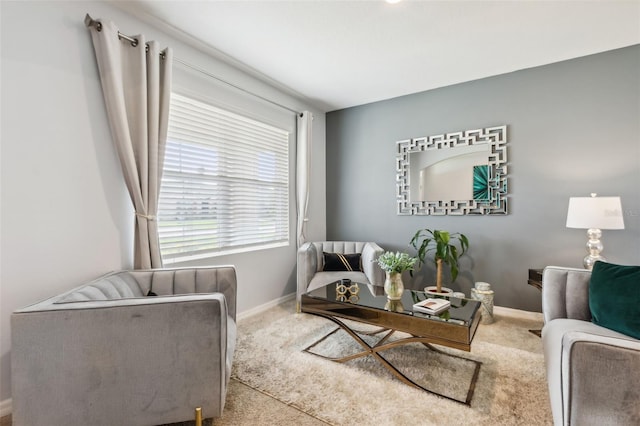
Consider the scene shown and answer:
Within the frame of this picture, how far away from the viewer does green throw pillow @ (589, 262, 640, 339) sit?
4.60 ft

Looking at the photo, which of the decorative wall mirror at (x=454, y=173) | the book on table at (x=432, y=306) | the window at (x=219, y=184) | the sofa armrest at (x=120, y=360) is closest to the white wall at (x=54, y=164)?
the window at (x=219, y=184)

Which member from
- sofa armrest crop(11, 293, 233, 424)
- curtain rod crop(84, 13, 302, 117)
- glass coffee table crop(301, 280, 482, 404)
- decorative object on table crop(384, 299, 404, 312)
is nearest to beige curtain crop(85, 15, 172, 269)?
curtain rod crop(84, 13, 302, 117)

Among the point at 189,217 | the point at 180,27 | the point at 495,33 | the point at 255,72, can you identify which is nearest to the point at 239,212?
the point at 189,217

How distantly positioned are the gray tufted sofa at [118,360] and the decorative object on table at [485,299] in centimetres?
256

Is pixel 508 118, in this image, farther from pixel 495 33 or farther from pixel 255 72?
pixel 255 72

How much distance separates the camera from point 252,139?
3.24 metres

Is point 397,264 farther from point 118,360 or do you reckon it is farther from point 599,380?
point 118,360

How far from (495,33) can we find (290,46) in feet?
5.60

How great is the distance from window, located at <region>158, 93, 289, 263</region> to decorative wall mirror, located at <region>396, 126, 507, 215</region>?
152 cm

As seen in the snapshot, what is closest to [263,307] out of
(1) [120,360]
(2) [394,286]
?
(2) [394,286]

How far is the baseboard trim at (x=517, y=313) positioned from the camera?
2.97m

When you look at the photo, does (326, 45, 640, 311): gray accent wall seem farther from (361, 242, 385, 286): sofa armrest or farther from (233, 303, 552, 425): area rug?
(233, 303, 552, 425): area rug

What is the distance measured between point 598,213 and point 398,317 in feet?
6.08

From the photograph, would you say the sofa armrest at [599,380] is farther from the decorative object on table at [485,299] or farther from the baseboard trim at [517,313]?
the baseboard trim at [517,313]
